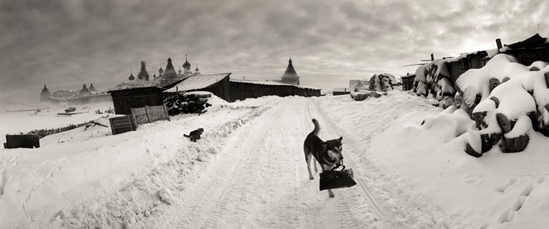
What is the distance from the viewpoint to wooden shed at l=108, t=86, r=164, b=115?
30172mm

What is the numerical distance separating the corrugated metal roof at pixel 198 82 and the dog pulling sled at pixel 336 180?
29.3 m

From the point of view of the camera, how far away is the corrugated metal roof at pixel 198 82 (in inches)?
1273

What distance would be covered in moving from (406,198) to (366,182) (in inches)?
35.8

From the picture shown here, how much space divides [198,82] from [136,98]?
319 inches

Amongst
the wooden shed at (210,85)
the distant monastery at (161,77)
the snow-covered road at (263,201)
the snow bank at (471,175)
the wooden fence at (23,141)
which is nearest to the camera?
the snow bank at (471,175)

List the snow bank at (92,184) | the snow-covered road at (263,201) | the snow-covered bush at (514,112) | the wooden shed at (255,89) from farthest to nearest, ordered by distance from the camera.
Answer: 1. the wooden shed at (255,89)
2. the snow-covered bush at (514,112)
3. the snow bank at (92,184)
4. the snow-covered road at (263,201)

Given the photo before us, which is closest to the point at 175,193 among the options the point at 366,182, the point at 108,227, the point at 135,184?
the point at 135,184

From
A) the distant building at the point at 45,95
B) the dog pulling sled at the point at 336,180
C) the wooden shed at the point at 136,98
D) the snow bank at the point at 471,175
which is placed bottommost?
the snow bank at the point at 471,175

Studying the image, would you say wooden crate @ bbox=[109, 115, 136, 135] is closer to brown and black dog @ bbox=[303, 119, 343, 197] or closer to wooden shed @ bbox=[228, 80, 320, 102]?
brown and black dog @ bbox=[303, 119, 343, 197]

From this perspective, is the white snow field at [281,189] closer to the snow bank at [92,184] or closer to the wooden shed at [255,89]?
the snow bank at [92,184]

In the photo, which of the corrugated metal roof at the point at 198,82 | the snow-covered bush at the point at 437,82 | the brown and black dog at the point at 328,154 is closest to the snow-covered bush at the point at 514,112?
the brown and black dog at the point at 328,154

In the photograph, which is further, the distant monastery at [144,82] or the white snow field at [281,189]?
the distant monastery at [144,82]

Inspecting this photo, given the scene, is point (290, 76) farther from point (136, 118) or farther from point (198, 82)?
point (136, 118)

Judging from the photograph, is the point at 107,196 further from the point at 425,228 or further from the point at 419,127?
the point at 419,127
